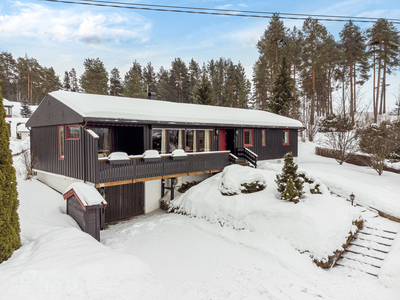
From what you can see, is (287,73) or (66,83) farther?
(66,83)

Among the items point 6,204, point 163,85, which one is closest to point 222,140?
point 6,204

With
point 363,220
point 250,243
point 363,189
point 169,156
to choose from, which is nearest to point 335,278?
point 250,243

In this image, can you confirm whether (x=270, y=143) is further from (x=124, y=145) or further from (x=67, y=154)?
(x=67, y=154)

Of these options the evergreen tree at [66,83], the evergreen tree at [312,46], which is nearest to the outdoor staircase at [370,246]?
the evergreen tree at [312,46]

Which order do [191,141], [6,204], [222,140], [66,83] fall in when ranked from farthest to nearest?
[66,83], [222,140], [191,141], [6,204]

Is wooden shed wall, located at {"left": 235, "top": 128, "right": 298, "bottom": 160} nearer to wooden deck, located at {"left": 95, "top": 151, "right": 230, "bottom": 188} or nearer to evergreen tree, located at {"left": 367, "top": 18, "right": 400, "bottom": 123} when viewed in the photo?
wooden deck, located at {"left": 95, "top": 151, "right": 230, "bottom": 188}

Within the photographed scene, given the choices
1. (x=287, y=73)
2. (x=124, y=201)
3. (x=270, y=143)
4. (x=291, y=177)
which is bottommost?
(x=124, y=201)

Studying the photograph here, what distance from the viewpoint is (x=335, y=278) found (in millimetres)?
6637

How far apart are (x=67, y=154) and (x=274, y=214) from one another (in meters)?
8.95

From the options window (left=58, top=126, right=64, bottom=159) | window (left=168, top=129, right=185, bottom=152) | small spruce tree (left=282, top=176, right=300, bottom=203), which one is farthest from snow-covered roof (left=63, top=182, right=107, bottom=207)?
small spruce tree (left=282, top=176, right=300, bottom=203)

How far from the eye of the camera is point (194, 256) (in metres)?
7.48

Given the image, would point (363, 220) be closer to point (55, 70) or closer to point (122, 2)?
point (122, 2)

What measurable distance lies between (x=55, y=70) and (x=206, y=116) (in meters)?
54.3

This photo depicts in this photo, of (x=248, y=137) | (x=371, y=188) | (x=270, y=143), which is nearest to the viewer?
(x=371, y=188)
